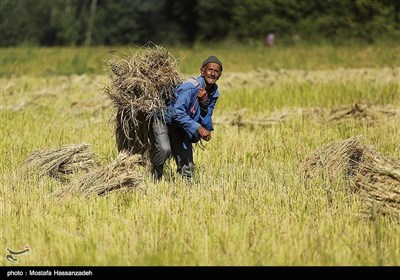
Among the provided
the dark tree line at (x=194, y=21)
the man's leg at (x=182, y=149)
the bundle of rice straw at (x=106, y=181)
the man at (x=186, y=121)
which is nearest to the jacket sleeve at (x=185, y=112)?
the man at (x=186, y=121)

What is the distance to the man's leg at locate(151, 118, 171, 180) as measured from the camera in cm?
703

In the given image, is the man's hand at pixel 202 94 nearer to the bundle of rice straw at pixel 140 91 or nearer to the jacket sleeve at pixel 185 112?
the jacket sleeve at pixel 185 112

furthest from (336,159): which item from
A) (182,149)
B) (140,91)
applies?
(140,91)

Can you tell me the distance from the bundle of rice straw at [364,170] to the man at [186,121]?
1.14 meters

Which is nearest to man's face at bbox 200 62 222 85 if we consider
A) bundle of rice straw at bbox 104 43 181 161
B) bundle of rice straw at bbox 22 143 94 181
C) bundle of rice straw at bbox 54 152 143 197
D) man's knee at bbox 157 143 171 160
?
bundle of rice straw at bbox 104 43 181 161

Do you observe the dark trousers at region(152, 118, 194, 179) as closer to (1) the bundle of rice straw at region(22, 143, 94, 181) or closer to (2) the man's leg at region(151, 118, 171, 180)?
(2) the man's leg at region(151, 118, 171, 180)

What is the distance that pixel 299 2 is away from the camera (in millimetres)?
36469

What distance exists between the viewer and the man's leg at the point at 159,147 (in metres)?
7.03

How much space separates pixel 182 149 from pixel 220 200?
52.3 inches

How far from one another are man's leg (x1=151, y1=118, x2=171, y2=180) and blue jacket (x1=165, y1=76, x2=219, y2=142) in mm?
116

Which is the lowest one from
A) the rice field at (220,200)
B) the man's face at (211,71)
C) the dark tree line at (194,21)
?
the rice field at (220,200)

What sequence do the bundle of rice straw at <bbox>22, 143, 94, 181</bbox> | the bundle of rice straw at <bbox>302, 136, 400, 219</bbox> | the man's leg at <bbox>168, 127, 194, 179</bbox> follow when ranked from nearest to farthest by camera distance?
the bundle of rice straw at <bbox>302, 136, 400, 219</bbox>
the bundle of rice straw at <bbox>22, 143, 94, 181</bbox>
the man's leg at <bbox>168, 127, 194, 179</bbox>

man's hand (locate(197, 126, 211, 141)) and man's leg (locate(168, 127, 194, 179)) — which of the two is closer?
man's hand (locate(197, 126, 211, 141))

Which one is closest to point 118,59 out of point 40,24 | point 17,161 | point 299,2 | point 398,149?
point 17,161
